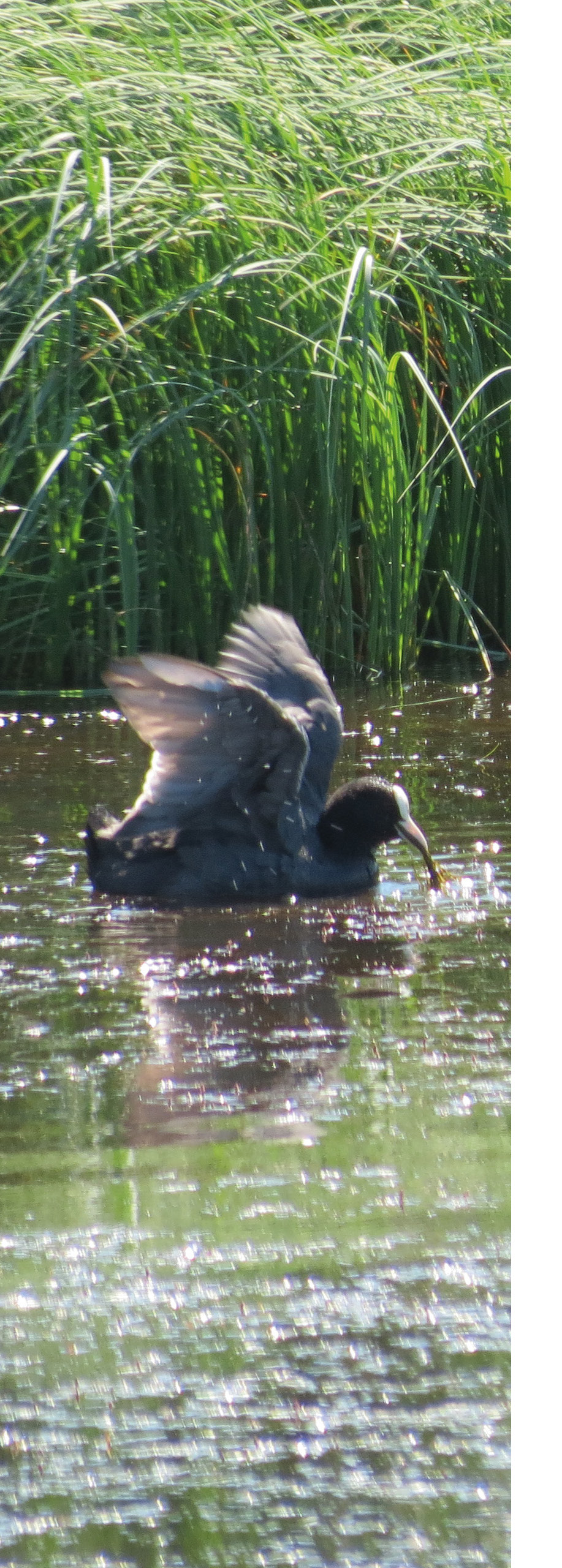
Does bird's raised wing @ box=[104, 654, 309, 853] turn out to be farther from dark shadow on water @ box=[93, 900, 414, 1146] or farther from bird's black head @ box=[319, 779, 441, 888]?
dark shadow on water @ box=[93, 900, 414, 1146]

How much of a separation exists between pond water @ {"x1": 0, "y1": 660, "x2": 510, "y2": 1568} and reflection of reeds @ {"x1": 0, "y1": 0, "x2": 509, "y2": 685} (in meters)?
2.04

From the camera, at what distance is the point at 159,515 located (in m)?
6.89

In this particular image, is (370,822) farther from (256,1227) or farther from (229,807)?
(256,1227)

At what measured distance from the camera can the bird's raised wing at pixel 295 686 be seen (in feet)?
16.5

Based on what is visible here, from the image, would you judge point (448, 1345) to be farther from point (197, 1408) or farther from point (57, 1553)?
point (57, 1553)

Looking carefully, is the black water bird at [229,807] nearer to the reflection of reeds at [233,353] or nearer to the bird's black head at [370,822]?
the bird's black head at [370,822]

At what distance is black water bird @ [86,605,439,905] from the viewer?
4719 mm

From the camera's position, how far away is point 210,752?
15.8 feet

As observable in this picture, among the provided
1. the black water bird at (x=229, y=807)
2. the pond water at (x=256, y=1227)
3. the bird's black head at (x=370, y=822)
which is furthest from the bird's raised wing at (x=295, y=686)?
the pond water at (x=256, y=1227)

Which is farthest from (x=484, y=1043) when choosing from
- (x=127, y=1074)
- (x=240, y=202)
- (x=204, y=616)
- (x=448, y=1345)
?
(x=240, y=202)

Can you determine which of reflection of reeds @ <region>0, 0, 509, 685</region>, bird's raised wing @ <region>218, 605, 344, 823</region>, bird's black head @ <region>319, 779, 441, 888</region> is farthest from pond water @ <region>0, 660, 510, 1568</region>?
reflection of reeds @ <region>0, 0, 509, 685</region>

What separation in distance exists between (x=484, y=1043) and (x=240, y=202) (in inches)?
155

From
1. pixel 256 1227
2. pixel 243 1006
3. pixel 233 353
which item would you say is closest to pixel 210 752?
pixel 243 1006

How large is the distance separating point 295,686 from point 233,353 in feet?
7.17
